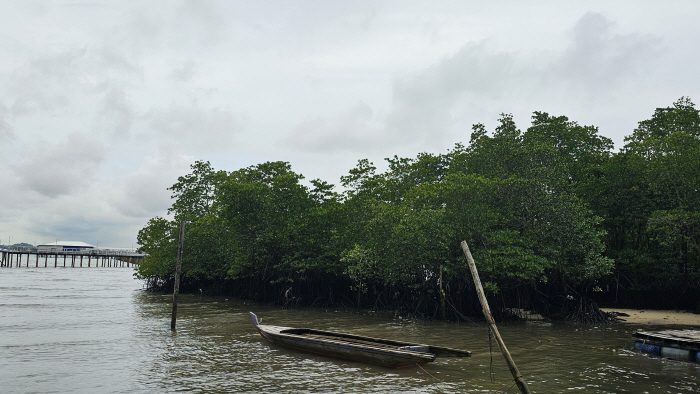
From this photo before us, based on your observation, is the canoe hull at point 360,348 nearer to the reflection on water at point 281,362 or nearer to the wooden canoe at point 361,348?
the wooden canoe at point 361,348

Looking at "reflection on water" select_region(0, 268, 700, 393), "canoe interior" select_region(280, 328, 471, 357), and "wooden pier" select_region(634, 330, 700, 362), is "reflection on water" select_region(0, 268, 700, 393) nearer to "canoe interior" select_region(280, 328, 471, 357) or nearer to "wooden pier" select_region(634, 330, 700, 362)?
"wooden pier" select_region(634, 330, 700, 362)

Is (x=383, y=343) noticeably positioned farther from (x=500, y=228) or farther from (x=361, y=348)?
(x=500, y=228)

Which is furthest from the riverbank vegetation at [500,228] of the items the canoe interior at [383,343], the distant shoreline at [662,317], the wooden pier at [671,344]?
the canoe interior at [383,343]

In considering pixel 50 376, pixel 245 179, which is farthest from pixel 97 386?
pixel 245 179

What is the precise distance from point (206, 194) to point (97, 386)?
35.3m

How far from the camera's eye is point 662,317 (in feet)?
73.7

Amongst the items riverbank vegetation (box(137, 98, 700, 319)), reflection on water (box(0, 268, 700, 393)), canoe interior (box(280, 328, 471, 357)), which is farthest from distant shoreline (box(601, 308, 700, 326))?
canoe interior (box(280, 328, 471, 357))

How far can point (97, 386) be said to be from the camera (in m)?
10.5

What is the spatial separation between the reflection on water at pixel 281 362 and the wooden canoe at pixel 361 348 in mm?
253

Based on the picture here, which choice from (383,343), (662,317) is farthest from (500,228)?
(383,343)

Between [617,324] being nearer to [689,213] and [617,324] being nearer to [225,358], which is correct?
[689,213]

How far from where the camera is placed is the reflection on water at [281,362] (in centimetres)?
1040

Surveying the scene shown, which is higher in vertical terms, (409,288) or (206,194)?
(206,194)

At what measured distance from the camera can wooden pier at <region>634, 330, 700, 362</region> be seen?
1252cm
